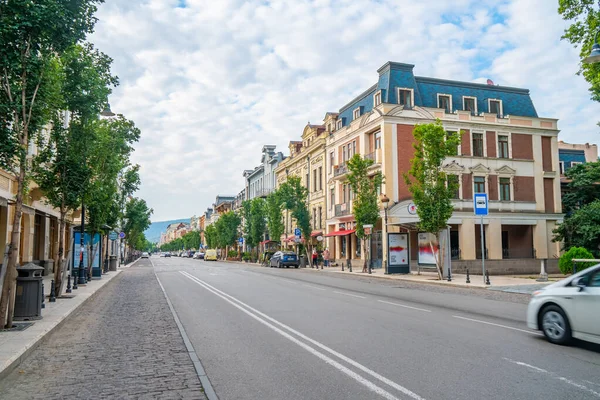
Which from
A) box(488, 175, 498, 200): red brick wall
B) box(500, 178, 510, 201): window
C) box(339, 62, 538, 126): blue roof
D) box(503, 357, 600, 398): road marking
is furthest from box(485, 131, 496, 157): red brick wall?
box(503, 357, 600, 398): road marking

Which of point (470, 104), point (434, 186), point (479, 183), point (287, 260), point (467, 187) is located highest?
point (470, 104)

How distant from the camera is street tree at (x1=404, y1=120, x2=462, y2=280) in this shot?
26750 millimetres

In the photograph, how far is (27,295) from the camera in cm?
1105

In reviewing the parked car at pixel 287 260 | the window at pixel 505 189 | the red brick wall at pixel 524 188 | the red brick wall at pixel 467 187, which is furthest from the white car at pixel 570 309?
the parked car at pixel 287 260

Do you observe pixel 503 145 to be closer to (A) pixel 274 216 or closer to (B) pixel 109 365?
(A) pixel 274 216

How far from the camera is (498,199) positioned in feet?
135

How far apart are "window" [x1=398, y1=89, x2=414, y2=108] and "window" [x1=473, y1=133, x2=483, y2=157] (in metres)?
6.37

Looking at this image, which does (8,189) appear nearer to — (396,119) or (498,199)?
(396,119)

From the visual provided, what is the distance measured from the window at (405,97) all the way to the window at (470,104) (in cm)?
540

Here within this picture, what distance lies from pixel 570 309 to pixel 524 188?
37030 millimetres

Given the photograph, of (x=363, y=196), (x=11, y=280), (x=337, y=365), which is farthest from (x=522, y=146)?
(x=11, y=280)

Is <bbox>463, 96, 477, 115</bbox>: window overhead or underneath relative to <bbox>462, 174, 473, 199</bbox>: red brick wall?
overhead

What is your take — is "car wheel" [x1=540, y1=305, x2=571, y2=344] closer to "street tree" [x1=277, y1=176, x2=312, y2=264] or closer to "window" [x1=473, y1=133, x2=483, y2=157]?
"window" [x1=473, y1=133, x2=483, y2=157]

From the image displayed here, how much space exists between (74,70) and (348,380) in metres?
13.3
